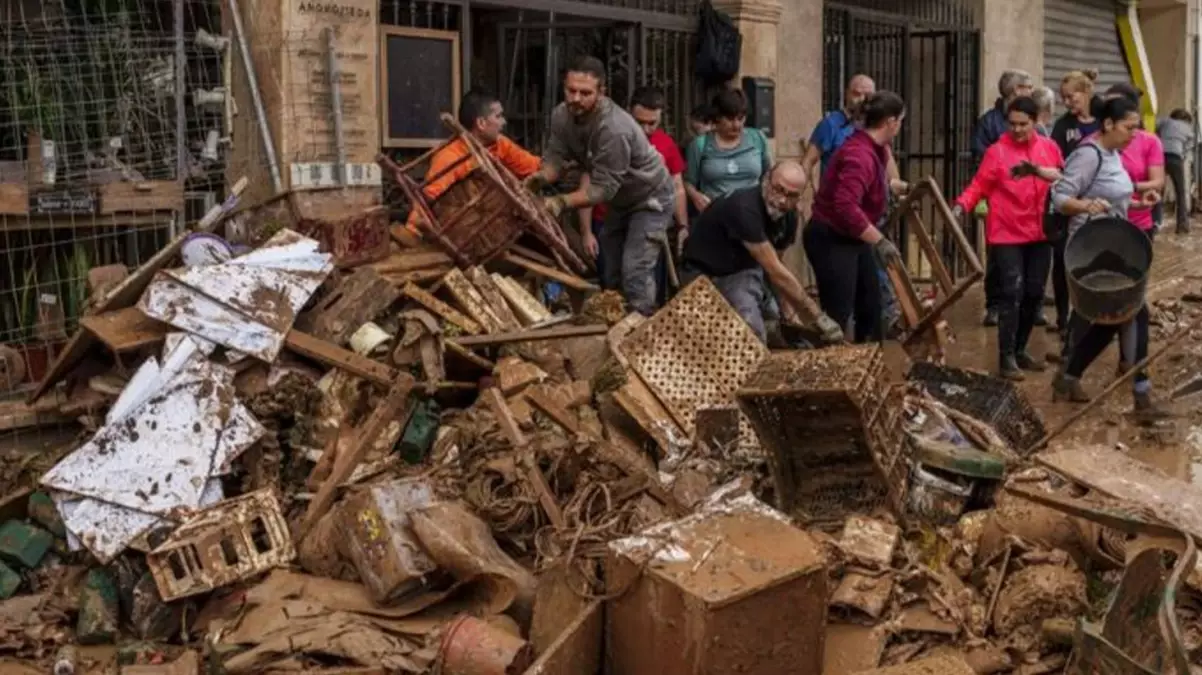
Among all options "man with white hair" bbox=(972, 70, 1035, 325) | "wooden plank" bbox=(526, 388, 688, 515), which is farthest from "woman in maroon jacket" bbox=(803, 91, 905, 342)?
"man with white hair" bbox=(972, 70, 1035, 325)

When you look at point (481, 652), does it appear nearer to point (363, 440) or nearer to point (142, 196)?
point (363, 440)

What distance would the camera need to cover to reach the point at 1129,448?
7.69 meters

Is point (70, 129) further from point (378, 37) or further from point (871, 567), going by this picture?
point (871, 567)

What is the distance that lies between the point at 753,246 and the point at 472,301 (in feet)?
4.75

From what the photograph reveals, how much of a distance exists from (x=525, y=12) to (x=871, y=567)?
5.79 m

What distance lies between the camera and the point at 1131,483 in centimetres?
539

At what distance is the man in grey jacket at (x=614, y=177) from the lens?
789cm

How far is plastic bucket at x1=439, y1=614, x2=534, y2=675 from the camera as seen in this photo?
469cm

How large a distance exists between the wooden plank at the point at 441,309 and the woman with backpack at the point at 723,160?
2523mm

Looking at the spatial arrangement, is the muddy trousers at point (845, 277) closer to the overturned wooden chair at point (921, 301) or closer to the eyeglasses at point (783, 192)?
the overturned wooden chair at point (921, 301)

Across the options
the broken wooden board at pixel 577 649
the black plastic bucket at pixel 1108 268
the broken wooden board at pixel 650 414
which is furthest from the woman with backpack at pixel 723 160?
the broken wooden board at pixel 577 649

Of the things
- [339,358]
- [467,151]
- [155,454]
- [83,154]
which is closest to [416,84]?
[467,151]

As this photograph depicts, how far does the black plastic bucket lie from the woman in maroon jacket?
1025 mm

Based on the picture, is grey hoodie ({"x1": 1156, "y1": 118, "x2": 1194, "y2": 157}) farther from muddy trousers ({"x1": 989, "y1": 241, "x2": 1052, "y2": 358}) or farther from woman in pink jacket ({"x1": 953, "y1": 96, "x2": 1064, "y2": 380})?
muddy trousers ({"x1": 989, "y1": 241, "x2": 1052, "y2": 358})
